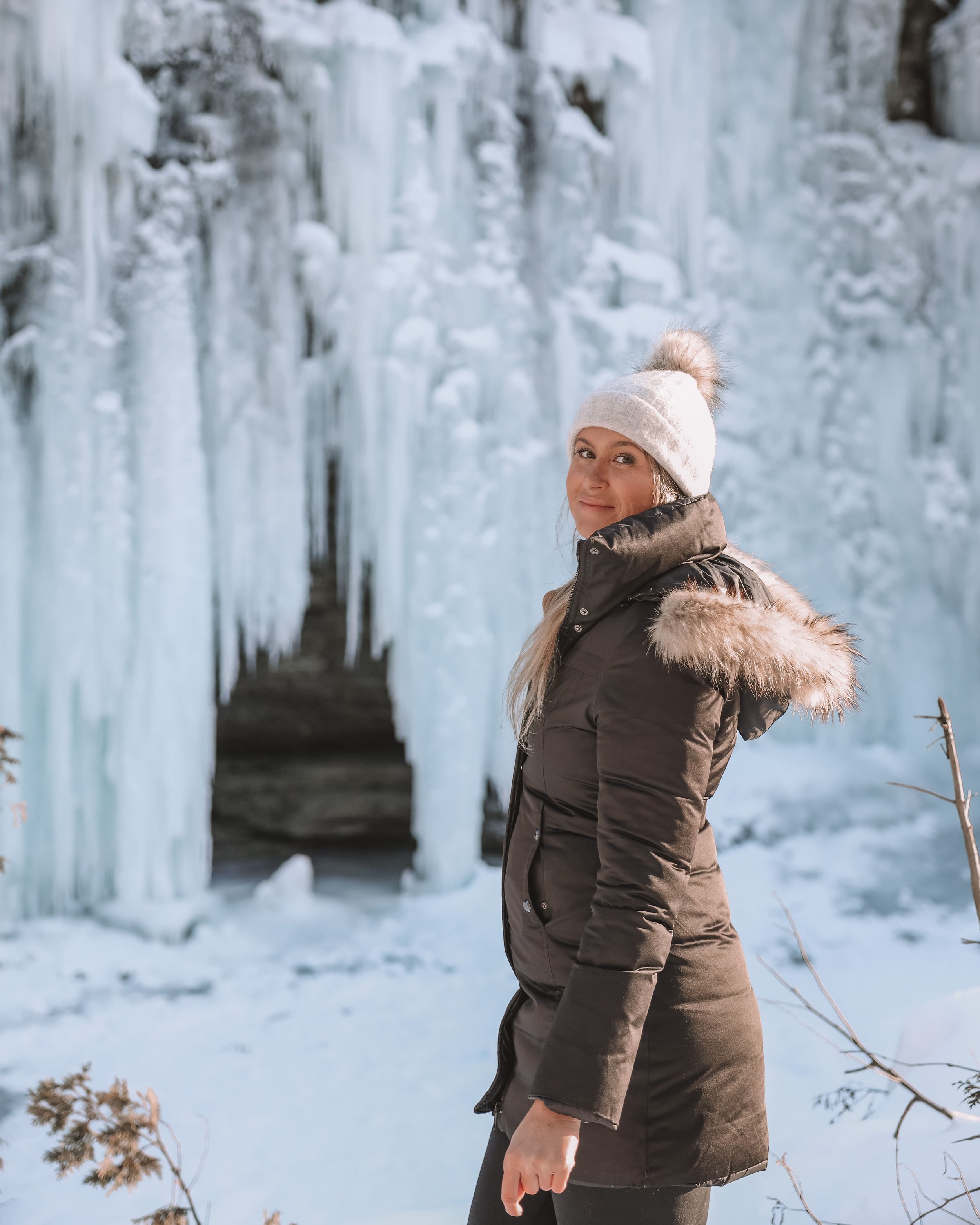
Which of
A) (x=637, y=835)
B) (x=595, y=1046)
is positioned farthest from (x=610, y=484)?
(x=595, y=1046)

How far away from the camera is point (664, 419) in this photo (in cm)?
103

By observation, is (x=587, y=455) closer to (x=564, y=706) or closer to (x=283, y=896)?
(x=564, y=706)

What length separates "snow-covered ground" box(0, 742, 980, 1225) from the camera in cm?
232

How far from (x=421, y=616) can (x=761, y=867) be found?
1.87 m

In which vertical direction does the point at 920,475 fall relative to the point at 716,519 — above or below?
above


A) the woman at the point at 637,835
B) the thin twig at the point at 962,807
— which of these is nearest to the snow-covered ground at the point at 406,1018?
the thin twig at the point at 962,807

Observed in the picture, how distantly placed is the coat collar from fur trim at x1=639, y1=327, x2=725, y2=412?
260 millimetres

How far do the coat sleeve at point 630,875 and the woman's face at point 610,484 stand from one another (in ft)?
0.76

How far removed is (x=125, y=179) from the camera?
372cm

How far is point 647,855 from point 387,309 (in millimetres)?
3430

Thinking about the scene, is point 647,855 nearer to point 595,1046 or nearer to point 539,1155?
point 595,1046

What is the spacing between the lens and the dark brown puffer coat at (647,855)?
0.84 metres

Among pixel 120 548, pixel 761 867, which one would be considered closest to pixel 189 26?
pixel 120 548

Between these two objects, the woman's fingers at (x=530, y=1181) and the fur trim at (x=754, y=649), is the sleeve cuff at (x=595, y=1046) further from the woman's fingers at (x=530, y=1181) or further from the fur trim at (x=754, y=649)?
the fur trim at (x=754, y=649)
